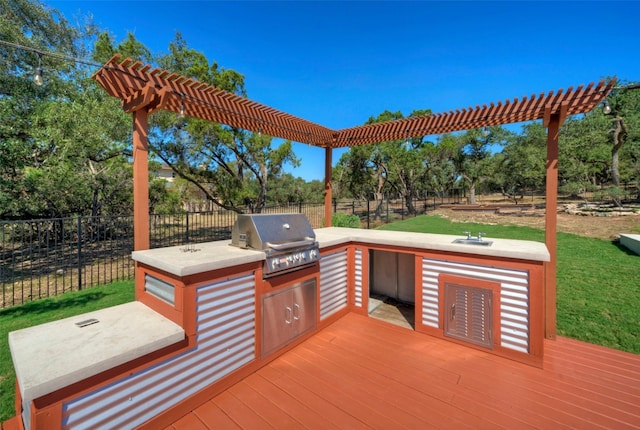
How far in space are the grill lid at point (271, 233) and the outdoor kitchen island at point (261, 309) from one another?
5.0 inches

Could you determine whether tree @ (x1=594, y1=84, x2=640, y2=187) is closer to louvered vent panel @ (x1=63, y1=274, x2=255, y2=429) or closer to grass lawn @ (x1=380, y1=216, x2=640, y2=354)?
grass lawn @ (x1=380, y1=216, x2=640, y2=354)

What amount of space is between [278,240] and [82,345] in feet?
5.42

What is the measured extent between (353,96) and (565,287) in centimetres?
1236

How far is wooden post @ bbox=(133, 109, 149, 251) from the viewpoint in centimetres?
295

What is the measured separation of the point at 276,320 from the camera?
288cm

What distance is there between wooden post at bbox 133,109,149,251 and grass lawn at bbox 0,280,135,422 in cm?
164

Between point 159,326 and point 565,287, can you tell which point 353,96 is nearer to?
point 565,287

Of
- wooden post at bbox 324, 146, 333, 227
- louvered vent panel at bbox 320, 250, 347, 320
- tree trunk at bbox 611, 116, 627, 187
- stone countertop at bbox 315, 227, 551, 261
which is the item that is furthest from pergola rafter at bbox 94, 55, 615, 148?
tree trunk at bbox 611, 116, 627, 187

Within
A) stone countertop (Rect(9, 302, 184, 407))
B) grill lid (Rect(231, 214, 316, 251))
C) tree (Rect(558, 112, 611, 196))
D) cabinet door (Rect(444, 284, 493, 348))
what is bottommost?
cabinet door (Rect(444, 284, 493, 348))

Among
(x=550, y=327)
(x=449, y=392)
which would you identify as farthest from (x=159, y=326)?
(x=550, y=327)

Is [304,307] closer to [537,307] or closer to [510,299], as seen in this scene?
[510,299]

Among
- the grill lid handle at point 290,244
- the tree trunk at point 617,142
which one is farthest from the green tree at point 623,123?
the grill lid handle at point 290,244

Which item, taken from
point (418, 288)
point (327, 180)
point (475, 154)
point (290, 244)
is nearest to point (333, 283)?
point (418, 288)

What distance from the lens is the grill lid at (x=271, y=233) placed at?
2779 millimetres
